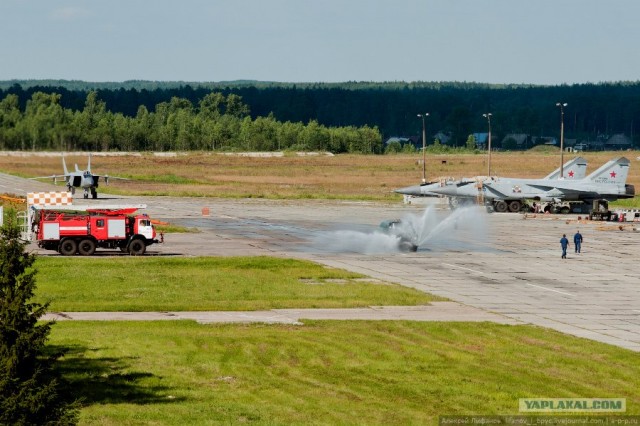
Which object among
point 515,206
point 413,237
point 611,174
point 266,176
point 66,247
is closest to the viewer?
point 66,247

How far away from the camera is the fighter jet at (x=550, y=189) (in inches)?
4048

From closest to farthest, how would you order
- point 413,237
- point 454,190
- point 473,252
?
point 413,237 → point 473,252 → point 454,190

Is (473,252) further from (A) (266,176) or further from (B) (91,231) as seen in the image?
(A) (266,176)

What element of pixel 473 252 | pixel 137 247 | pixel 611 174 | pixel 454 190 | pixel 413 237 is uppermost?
pixel 611 174

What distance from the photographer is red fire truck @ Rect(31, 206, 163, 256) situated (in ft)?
202

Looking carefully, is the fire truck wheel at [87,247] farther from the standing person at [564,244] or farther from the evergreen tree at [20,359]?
the evergreen tree at [20,359]

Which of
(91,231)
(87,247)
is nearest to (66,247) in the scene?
(87,247)

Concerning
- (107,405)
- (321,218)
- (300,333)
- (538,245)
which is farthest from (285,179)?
(107,405)

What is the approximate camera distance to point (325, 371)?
32.0 m

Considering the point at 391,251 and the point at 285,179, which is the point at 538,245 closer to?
the point at 391,251

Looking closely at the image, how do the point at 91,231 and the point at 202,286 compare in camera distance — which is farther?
the point at 91,231

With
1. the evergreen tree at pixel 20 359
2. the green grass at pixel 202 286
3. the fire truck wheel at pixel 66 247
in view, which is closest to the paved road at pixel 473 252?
the green grass at pixel 202 286

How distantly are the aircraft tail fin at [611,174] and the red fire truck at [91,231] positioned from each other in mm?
53607

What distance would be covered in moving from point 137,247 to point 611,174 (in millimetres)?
55810
